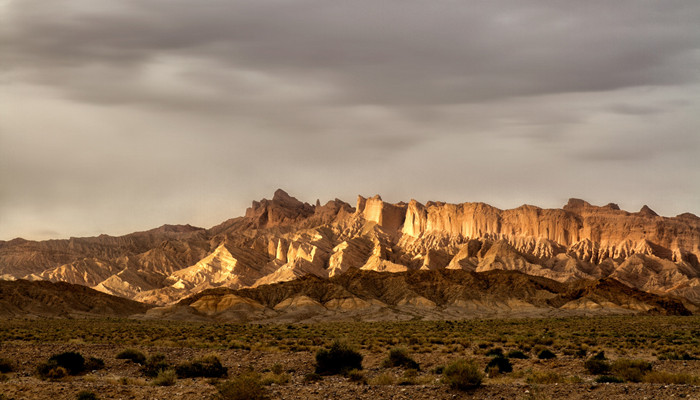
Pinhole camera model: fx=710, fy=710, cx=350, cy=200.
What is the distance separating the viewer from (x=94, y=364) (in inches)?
1473

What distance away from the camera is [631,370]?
29266mm

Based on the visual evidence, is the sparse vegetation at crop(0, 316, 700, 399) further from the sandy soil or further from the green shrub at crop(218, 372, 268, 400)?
the green shrub at crop(218, 372, 268, 400)

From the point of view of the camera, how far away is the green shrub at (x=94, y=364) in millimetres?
36931

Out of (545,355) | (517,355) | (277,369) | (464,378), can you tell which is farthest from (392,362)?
(464,378)

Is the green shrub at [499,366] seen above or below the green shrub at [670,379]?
below

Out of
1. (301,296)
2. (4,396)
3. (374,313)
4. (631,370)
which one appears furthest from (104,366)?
(301,296)

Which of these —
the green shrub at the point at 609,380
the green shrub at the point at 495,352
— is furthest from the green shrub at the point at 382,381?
the green shrub at the point at 495,352

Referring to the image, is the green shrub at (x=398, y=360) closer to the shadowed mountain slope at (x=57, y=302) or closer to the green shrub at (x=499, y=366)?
the green shrub at (x=499, y=366)

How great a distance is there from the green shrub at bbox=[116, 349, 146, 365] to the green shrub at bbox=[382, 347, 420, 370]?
1335 centimetres

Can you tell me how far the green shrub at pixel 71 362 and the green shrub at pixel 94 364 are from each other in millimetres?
440

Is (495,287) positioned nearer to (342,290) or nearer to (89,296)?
(342,290)

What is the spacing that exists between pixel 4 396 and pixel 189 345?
20.7 m

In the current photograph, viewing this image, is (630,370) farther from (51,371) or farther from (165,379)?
(51,371)

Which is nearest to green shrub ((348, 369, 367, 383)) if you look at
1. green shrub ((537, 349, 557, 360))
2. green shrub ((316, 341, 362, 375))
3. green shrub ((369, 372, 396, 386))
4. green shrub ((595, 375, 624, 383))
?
green shrub ((369, 372, 396, 386))
